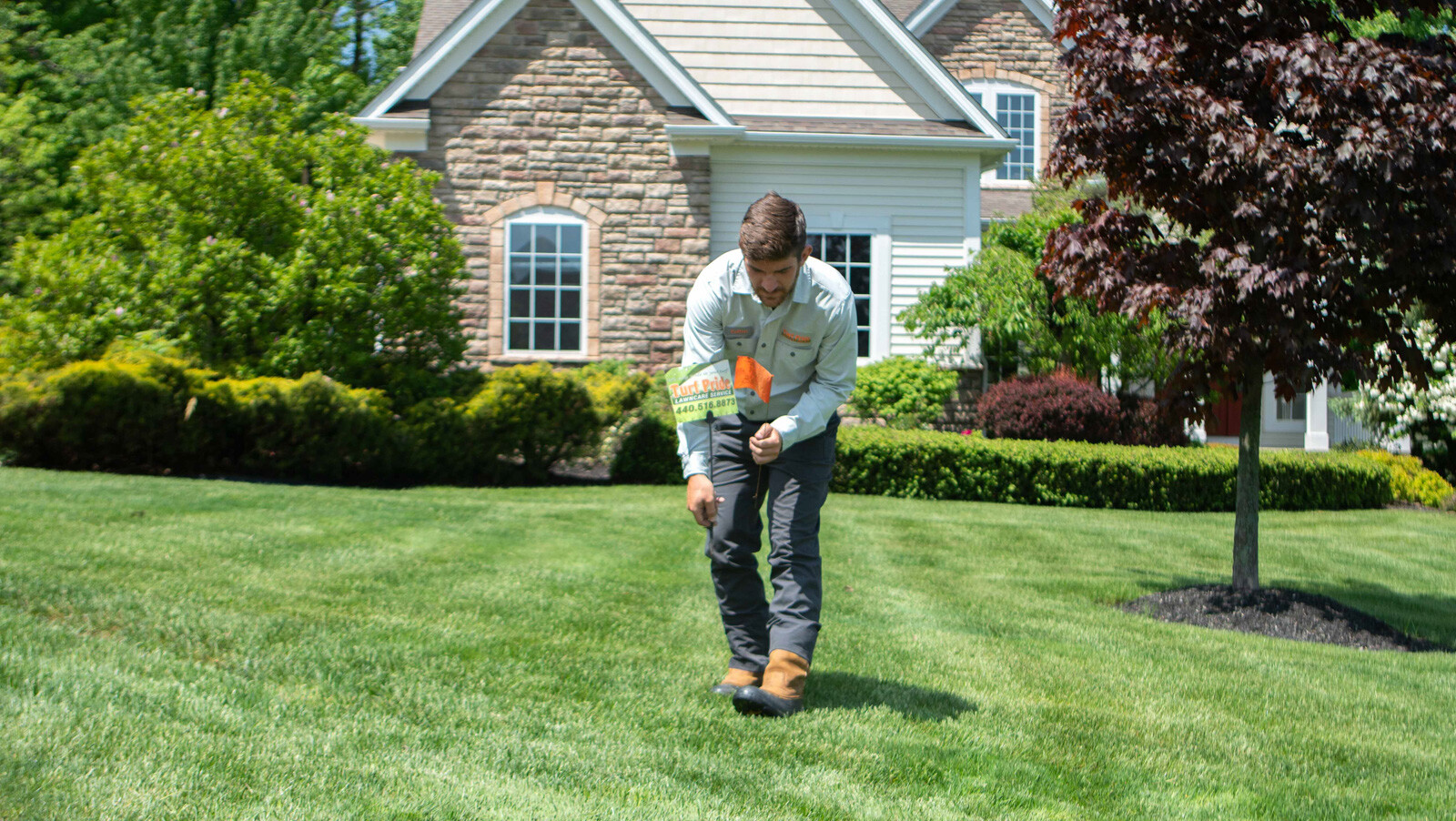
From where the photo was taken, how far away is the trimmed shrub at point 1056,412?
44.6ft

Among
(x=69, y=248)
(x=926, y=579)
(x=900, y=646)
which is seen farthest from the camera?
(x=69, y=248)

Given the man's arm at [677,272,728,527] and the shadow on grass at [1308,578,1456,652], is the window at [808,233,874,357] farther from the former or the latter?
the man's arm at [677,272,728,527]

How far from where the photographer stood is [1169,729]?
13.5 ft

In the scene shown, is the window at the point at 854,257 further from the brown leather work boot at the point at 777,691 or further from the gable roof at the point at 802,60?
the brown leather work boot at the point at 777,691

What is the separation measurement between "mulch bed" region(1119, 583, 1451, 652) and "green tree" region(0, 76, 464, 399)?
7745 millimetres

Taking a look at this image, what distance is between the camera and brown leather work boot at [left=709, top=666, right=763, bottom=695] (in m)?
4.04

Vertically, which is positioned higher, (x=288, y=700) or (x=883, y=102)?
(x=883, y=102)

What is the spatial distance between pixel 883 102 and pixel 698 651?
11975 mm

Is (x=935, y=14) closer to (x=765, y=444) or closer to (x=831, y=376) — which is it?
(x=831, y=376)

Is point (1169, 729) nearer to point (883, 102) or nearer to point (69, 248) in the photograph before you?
point (69, 248)

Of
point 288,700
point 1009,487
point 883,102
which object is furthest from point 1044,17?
point 288,700

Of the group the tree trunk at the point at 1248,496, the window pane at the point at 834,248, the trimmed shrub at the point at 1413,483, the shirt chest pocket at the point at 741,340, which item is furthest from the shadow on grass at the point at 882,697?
the trimmed shrub at the point at 1413,483

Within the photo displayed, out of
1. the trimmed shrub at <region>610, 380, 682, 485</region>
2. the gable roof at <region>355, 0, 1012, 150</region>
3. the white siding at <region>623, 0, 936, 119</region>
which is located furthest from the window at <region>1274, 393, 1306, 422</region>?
the trimmed shrub at <region>610, 380, 682, 485</region>

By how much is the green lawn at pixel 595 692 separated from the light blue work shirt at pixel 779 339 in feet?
3.32
